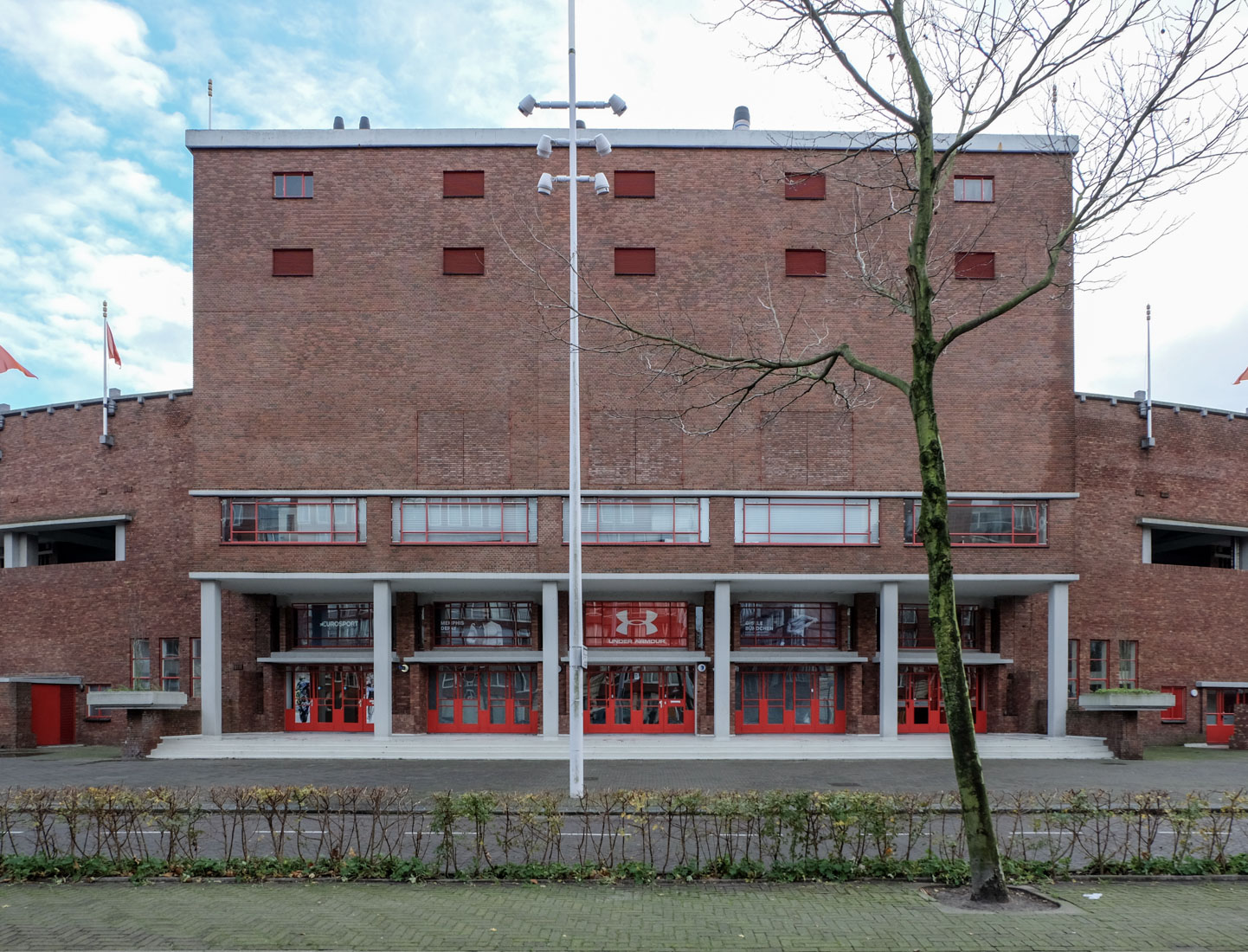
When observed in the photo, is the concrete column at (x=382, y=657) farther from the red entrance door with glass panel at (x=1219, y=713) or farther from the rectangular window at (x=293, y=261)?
the red entrance door with glass panel at (x=1219, y=713)

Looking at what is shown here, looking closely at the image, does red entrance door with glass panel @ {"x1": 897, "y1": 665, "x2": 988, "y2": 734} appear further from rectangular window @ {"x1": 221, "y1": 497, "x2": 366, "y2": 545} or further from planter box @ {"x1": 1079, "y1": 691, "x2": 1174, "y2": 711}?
rectangular window @ {"x1": 221, "y1": 497, "x2": 366, "y2": 545}

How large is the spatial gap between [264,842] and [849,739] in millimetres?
22580

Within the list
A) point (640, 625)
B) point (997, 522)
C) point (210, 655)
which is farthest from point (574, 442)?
point (210, 655)

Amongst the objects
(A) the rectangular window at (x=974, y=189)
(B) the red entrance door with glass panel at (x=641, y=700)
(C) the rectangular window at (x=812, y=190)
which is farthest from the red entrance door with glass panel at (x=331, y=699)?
(A) the rectangular window at (x=974, y=189)

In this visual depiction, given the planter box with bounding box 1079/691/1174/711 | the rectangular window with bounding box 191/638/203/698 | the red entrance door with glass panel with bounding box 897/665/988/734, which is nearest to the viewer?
the planter box with bounding box 1079/691/1174/711

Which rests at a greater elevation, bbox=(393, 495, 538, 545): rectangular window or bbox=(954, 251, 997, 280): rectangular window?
bbox=(954, 251, 997, 280): rectangular window

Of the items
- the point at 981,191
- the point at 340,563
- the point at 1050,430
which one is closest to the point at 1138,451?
the point at 1050,430

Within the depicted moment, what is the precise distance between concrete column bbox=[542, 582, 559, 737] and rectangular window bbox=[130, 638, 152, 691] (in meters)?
15.3

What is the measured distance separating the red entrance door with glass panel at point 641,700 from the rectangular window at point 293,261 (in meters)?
17.2

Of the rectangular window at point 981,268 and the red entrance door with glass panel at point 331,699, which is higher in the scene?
the rectangular window at point 981,268

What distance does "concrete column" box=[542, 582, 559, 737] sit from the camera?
32.9 metres

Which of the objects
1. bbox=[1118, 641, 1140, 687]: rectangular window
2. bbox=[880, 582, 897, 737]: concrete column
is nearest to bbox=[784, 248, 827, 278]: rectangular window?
bbox=[880, 582, 897, 737]: concrete column

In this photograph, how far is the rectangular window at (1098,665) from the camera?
120 ft

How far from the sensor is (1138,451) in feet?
123
